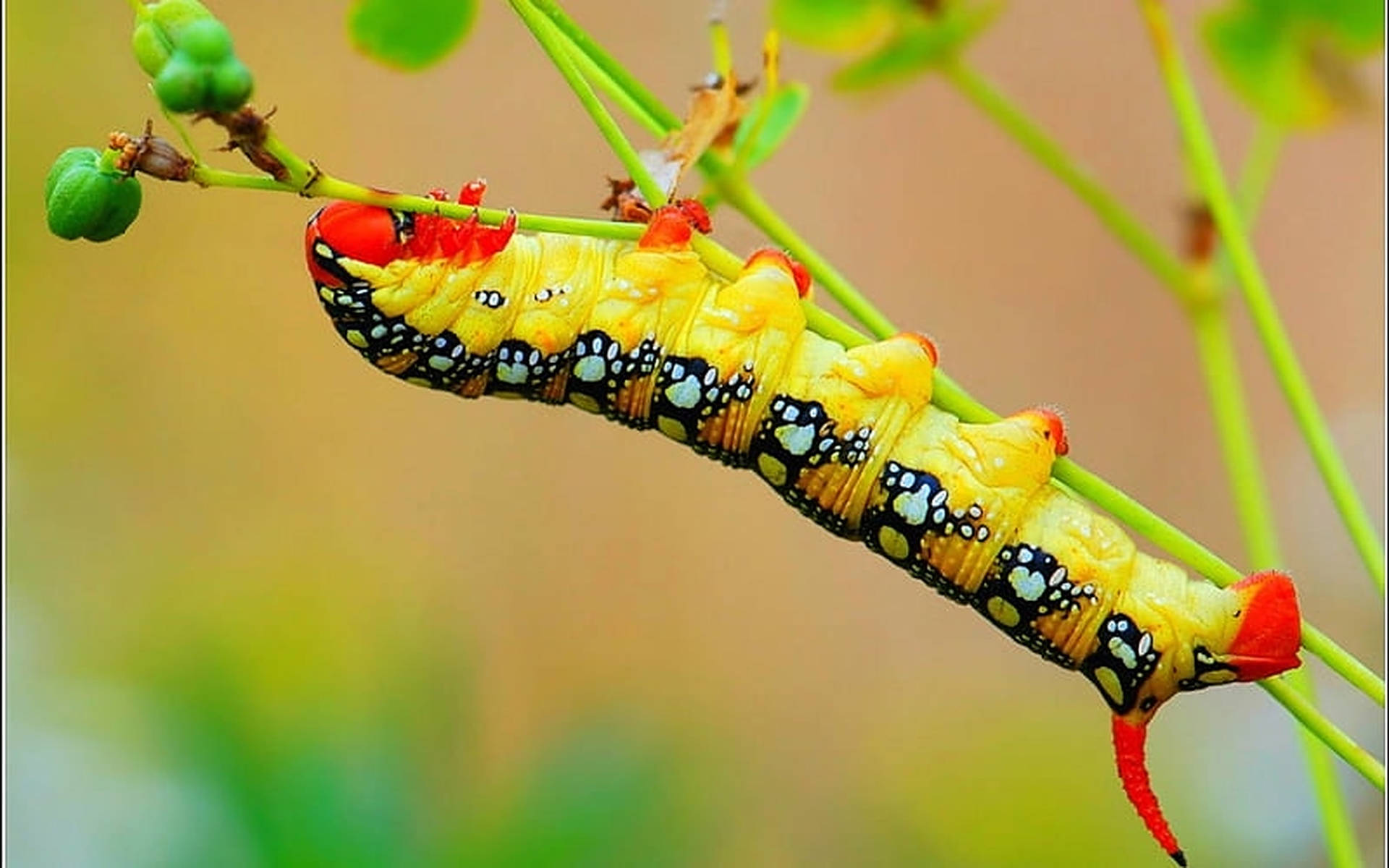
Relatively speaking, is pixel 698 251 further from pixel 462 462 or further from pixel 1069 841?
pixel 462 462

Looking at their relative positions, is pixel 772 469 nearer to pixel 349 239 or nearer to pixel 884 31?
pixel 349 239

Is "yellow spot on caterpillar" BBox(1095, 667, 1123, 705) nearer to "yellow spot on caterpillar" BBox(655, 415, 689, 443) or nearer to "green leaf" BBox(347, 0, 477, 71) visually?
"yellow spot on caterpillar" BBox(655, 415, 689, 443)

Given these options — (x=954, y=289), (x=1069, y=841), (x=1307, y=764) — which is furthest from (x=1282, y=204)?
(x=1307, y=764)

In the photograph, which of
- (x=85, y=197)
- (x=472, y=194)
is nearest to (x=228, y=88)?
(x=85, y=197)

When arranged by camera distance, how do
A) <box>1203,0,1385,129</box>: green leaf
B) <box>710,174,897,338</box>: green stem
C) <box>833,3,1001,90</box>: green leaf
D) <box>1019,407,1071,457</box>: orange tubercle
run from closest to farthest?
<box>710,174,897,338</box>: green stem, <box>1019,407,1071,457</box>: orange tubercle, <box>833,3,1001,90</box>: green leaf, <box>1203,0,1385,129</box>: green leaf

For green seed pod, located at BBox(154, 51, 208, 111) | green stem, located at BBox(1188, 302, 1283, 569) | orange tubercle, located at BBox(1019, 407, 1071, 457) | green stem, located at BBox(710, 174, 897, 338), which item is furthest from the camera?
green stem, located at BBox(1188, 302, 1283, 569)

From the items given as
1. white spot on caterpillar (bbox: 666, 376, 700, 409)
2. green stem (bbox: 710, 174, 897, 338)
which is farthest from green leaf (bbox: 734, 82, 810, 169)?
white spot on caterpillar (bbox: 666, 376, 700, 409)
